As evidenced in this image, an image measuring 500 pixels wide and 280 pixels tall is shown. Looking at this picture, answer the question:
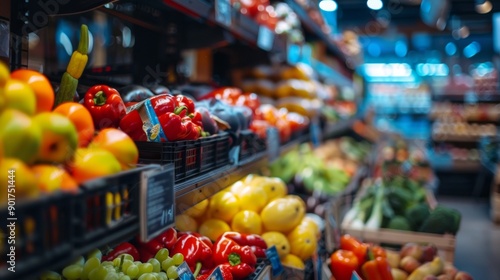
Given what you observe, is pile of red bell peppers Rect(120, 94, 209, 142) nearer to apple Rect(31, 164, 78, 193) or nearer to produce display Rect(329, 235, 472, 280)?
apple Rect(31, 164, 78, 193)

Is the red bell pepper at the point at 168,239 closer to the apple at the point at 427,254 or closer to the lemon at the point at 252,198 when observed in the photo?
the lemon at the point at 252,198

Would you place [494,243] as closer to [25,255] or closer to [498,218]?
[498,218]

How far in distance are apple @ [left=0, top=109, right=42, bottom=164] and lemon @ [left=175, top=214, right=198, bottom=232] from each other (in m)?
1.22

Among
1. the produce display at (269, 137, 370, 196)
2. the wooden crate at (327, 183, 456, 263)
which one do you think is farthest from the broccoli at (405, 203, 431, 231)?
the produce display at (269, 137, 370, 196)

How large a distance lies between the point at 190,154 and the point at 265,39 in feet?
4.88

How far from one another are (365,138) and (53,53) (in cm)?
473

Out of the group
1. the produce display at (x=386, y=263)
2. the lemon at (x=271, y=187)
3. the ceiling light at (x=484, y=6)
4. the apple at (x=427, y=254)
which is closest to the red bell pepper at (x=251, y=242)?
the produce display at (x=386, y=263)

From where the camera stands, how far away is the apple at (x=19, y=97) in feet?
2.62

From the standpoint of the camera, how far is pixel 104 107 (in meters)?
1.30

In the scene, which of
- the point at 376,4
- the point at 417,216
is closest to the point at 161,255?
the point at 417,216

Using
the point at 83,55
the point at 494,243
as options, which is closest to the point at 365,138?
the point at 494,243

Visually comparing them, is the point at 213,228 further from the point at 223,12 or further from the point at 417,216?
the point at 417,216

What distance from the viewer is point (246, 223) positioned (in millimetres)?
2121

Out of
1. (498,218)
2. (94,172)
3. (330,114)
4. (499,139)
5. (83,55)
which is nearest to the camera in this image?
(94,172)
